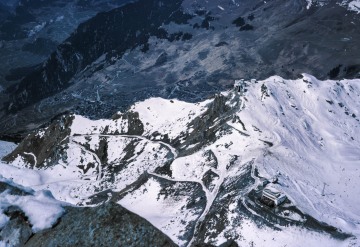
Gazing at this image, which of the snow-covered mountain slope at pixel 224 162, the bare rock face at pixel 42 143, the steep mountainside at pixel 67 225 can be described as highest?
the steep mountainside at pixel 67 225

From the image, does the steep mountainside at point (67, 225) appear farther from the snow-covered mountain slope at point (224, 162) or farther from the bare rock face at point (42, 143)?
the bare rock face at point (42, 143)

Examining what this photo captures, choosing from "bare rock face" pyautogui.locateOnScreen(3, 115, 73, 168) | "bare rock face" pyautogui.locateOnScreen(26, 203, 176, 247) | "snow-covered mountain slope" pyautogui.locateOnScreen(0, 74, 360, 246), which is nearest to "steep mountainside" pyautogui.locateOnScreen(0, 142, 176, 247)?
"bare rock face" pyautogui.locateOnScreen(26, 203, 176, 247)

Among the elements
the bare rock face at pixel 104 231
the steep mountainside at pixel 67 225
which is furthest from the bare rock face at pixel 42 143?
the bare rock face at pixel 104 231

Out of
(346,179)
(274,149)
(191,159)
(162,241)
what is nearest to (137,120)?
(191,159)

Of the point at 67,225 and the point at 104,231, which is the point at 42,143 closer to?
the point at 67,225

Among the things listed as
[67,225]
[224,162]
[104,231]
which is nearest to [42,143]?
[224,162]

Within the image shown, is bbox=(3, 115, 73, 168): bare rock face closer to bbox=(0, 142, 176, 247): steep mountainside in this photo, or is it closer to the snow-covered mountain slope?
the snow-covered mountain slope
